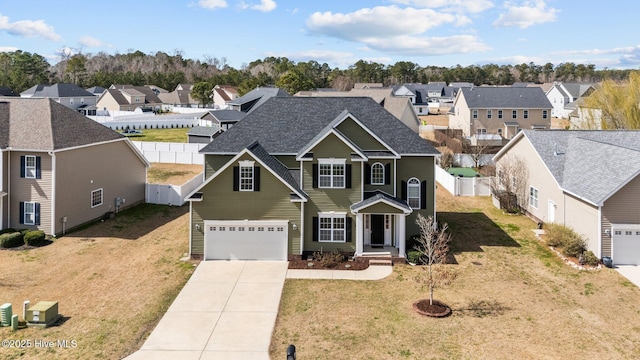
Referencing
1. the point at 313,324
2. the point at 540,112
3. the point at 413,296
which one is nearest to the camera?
the point at 313,324

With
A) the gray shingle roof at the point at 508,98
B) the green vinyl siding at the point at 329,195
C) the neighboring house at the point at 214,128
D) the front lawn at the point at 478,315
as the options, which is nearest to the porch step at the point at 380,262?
the front lawn at the point at 478,315

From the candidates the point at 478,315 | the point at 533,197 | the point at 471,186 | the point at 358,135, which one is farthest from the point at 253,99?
the point at 478,315

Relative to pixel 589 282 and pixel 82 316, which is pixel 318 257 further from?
pixel 589 282

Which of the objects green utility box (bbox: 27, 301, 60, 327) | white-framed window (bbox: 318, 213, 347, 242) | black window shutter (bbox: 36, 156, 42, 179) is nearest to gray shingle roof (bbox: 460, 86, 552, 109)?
white-framed window (bbox: 318, 213, 347, 242)

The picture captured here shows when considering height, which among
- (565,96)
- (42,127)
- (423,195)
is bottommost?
(423,195)

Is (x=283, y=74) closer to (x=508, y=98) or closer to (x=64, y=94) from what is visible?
(x=64, y=94)

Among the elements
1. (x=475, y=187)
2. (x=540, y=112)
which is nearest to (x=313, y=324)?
(x=475, y=187)
